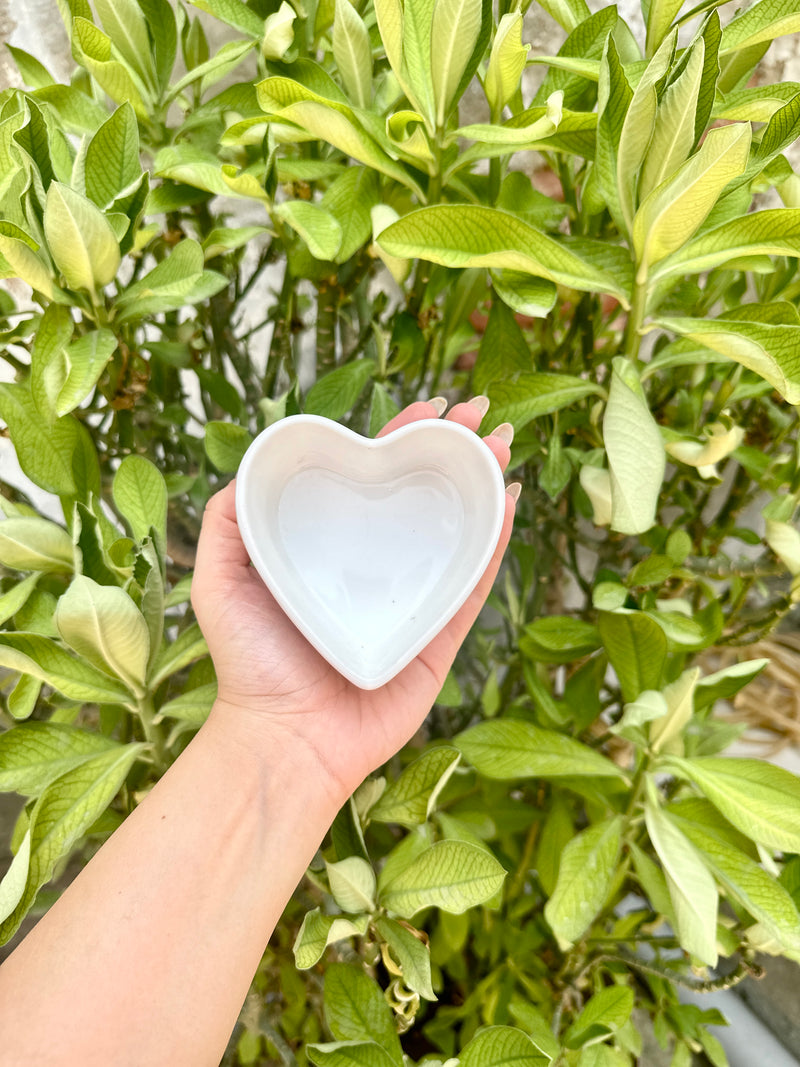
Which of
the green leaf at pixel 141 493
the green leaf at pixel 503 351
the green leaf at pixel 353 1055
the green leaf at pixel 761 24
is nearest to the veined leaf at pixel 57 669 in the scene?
the green leaf at pixel 141 493

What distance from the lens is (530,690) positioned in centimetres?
89

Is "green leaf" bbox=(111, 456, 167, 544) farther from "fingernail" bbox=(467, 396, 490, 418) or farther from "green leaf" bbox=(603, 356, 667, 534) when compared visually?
"green leaf" bbox=(603, 356, 667, 534)

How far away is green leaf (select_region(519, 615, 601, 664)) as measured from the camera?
83 centimetres

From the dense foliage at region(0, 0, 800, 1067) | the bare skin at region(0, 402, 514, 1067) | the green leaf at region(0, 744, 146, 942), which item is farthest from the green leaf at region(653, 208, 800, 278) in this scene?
the green leaf at region(0, 744, 146, 942)

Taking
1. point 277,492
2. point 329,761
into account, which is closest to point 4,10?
point 277,492

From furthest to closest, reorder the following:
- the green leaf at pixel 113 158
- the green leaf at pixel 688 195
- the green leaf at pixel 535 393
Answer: the green leaf at pixel 535 393, the green leaf at pixel 113 158, the green leaf at pixel 688 195

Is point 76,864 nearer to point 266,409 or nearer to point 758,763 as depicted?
point 266,409

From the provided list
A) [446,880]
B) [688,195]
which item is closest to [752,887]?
[446,880]

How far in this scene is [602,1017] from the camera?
28.8 inches

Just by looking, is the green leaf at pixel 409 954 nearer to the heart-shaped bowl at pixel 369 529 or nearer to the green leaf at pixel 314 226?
the heart-shaped bowl at pixel 369 529

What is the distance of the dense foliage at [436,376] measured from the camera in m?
0.58

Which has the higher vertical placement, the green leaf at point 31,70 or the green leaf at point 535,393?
the green leaf at point 31,70

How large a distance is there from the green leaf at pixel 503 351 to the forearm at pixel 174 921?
1.39ft

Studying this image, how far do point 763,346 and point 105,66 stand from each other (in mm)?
Answer: 586
